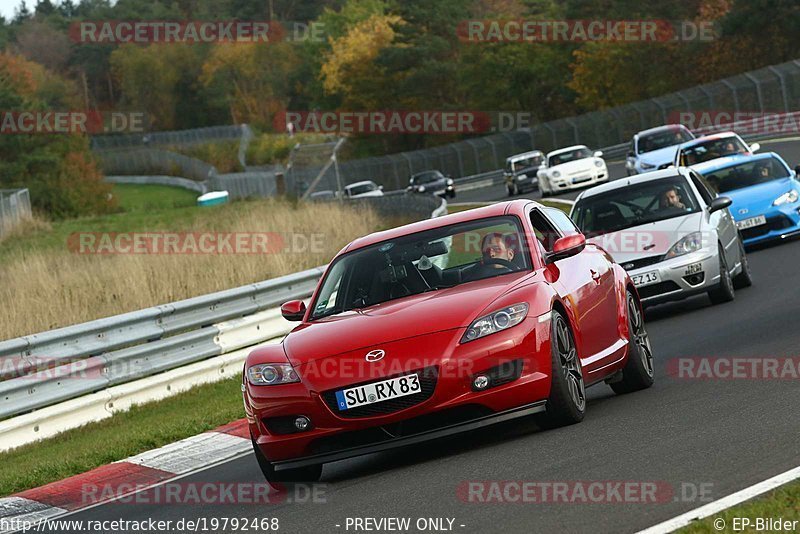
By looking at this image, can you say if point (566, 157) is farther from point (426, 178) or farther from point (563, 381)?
point (563, 381)

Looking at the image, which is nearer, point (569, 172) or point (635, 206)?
point (635, 206)

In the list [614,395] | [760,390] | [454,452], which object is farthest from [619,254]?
[454,452]

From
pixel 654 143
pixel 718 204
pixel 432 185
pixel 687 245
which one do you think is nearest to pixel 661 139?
pixel 654 143

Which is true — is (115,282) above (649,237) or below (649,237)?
below

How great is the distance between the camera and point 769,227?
2055 centimetres

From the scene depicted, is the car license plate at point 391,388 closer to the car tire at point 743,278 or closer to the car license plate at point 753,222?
the car tire at point 743,278

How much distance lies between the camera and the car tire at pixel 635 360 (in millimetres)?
10195

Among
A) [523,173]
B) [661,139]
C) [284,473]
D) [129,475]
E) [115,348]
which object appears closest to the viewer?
[284,473]

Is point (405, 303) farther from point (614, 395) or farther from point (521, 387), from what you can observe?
point (614, 395)

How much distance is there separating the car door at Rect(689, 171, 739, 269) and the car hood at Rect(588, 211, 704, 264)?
0.25 m

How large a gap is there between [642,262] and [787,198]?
19.2 ft

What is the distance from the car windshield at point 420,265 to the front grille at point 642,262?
5895 mm

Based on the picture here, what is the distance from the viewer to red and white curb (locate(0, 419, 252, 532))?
9.63 meters

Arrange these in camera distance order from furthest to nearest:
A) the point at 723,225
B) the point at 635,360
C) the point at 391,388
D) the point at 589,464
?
the point at 723,225 < the point at 635,360 < the point at 391,388 < the point at 589,464
